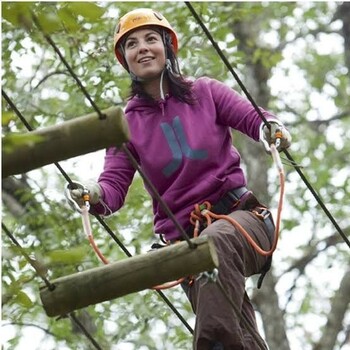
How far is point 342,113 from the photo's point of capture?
11.4 m

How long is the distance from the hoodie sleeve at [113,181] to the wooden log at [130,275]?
717mm

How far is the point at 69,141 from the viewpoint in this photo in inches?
131

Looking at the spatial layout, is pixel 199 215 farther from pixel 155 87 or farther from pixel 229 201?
pixel 155 87

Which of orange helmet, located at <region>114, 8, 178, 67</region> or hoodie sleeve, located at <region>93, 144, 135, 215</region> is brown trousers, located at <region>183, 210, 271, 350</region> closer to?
hoodie sleeve, located at <region>93, 144, 135, 215</region>

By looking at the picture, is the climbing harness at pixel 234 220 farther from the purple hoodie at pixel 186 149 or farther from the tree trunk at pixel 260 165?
the tree trunk at pixel 260 165

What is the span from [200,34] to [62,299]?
453 centimetres

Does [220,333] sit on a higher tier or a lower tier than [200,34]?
lower

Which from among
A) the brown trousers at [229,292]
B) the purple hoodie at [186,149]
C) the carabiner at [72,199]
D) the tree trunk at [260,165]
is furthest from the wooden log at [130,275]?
the tree trunk at [260,165]

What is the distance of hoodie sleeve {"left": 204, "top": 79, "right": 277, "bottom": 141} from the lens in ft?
14.2

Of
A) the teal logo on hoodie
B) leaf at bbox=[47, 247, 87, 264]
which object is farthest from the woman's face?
leaf at bbox=[47, 247, 87, 264]

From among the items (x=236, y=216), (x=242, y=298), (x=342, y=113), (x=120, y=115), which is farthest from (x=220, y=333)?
(x=342, y=113)

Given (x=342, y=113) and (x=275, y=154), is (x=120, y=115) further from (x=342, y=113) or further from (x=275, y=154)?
(x=342, y=113)

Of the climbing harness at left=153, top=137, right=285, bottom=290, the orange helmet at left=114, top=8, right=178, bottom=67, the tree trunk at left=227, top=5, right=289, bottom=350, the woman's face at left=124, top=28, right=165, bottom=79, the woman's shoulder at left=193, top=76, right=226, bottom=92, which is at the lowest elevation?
the tree trunk at left=227, top=5, right=289, bottom=350

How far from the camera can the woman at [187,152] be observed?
13.7 feet
